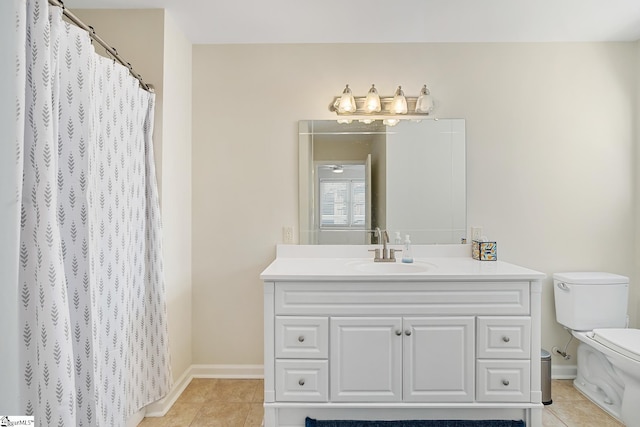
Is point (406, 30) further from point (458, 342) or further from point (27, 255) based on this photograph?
point (27, 255)

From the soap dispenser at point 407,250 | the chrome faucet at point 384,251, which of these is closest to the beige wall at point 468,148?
the soap dispenser at point 407,250

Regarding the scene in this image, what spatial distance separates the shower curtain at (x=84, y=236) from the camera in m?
1.07

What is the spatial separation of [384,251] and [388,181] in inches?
19.6

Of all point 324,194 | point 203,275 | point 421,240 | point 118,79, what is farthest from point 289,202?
point 118,79

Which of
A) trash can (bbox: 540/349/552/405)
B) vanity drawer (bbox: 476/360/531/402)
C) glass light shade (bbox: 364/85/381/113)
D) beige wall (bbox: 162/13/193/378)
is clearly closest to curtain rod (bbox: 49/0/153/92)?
beige wall (bbox: 162/13/193/378)

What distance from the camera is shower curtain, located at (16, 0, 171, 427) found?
107cm

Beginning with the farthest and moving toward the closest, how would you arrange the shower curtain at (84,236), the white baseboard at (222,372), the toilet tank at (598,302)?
the white baseboard at (222,372)
the toilet tank at (598,302)
the shower curtain at (84,236)

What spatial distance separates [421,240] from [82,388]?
2.04 meters

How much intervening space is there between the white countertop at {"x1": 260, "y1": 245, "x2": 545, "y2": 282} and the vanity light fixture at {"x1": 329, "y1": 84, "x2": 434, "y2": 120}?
36.6 inches

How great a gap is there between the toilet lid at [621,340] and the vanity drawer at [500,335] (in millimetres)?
547

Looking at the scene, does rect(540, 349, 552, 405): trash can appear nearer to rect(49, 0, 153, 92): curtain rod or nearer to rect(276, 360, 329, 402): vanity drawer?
rect(276, 360, 329, 402): vanity drawer

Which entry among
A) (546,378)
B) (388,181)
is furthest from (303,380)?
(546,378)

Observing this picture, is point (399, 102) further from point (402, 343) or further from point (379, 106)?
point (402, 343)

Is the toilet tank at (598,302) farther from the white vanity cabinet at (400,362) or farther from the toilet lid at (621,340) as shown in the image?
the white vanity cabinet at (400,362)
